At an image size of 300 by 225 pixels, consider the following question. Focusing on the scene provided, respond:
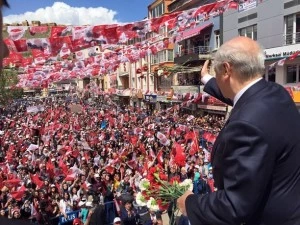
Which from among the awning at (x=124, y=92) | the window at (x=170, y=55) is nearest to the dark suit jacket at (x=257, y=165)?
the window at (x=170, y=55)

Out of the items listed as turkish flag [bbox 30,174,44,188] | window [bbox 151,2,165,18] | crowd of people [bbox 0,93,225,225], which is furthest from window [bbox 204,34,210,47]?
turkish flag [bbox 30,174,44,188]

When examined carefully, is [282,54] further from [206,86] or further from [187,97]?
[206,86]

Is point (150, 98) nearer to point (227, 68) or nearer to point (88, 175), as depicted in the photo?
point (88, 175)

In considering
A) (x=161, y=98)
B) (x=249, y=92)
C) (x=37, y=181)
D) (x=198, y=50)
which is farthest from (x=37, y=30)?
(x=161, y=98)

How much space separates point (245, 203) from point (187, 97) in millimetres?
34808

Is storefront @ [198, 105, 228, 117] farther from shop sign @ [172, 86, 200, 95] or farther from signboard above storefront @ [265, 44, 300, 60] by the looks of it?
signboard above storefront @ [265, 44, 300, 60]

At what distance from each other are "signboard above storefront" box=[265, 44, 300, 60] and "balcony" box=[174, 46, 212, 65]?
8.81m

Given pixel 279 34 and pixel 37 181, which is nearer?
pixel 37 181

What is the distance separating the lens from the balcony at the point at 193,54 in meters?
35.8

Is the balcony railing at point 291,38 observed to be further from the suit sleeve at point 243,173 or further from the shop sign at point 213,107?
the suit sleeve at point 243,173

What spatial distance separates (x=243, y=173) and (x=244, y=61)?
2.33 ft

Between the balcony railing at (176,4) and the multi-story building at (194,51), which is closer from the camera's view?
the multi-story building at (194,51)

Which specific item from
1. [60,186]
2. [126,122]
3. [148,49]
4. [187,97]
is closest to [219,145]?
[60,186]

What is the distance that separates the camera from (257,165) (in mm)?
2008
